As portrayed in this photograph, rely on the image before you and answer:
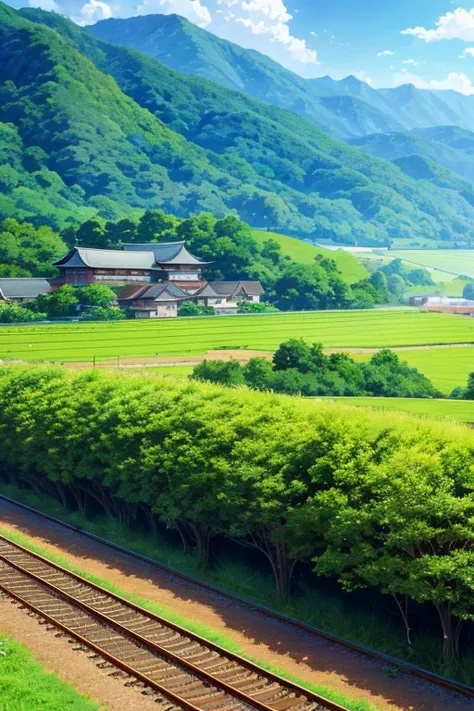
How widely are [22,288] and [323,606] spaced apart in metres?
57.5

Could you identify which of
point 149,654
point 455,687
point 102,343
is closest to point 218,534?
point 149,654

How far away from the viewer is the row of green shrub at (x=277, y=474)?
14.8 metres

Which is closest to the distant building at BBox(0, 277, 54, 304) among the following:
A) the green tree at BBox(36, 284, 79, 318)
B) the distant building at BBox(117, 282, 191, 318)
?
the green tree at BBox(36, 284, 79, 318)

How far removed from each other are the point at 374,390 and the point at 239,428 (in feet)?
64.9

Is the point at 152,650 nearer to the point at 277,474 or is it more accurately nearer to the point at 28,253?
the point at 277,474

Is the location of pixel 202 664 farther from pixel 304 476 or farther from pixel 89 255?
pixel 89 255

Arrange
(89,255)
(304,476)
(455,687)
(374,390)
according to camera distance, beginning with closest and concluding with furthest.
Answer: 1. (455,687)
2. (304,476)
3. (374,390)
4. (89,255)

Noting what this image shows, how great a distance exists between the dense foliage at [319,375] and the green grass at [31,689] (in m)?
22.2

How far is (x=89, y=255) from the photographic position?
77.1 metres

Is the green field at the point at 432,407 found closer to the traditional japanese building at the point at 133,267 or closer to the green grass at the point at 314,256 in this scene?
the traditional japanese building at the point at 133,267

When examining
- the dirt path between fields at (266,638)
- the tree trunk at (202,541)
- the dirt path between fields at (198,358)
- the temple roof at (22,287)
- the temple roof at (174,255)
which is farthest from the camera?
the temple roof at (174,255)

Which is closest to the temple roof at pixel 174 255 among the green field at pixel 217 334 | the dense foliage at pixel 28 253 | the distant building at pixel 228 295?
the distant building at pixel 228 295

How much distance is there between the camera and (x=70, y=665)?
48.6 feet

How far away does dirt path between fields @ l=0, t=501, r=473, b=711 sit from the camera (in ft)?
44.8
